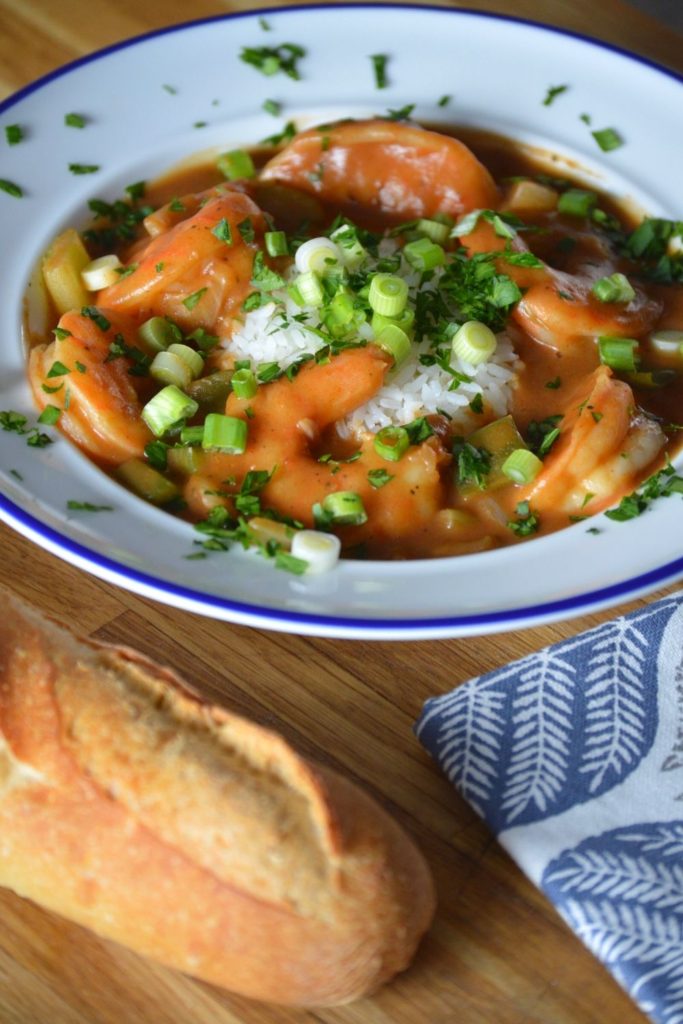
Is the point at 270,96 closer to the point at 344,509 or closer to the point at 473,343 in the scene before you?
the point at 473,343

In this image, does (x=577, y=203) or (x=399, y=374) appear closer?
(x=399, y=374)

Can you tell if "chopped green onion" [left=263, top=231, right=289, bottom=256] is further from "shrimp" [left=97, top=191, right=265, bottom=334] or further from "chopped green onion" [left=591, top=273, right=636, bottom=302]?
"chopped green onion" [left=591, top=273, right=636, bottom=302]

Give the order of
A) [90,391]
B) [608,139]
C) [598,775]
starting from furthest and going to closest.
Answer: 1. [608,139]
2. [90,391]
3. [598,775]

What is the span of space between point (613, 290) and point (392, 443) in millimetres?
942

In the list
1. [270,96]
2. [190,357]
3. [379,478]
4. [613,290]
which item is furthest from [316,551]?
[270,96]

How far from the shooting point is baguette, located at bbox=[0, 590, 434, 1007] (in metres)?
2.06

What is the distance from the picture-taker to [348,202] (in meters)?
4.10

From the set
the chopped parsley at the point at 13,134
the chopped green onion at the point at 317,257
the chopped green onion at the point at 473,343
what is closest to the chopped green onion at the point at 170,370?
the chopped green onion at the point at 317,257

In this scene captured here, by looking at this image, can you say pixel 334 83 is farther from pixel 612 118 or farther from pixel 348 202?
pixel 612 118

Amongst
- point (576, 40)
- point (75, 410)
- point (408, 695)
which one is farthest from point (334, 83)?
point (408, 695)

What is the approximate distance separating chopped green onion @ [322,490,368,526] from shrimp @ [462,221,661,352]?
0.93m

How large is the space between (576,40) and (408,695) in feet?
8.52

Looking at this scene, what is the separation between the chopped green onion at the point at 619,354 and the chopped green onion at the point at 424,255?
1.77 feet

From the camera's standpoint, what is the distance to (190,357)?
3457mm
